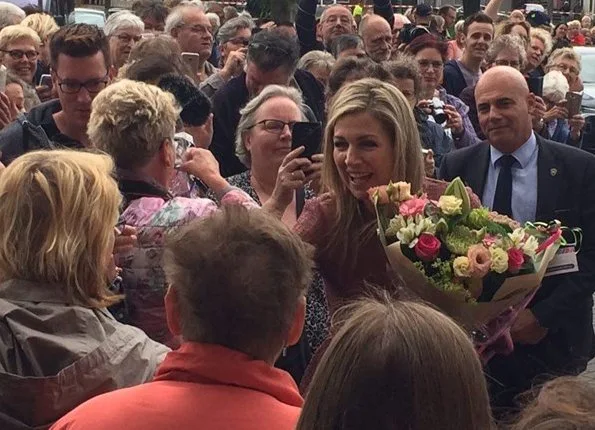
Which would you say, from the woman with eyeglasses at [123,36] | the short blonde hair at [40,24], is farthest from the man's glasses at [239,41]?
the short blonde hair at [40,24]

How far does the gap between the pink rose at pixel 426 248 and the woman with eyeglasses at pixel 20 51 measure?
5551mm

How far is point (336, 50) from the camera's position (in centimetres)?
966

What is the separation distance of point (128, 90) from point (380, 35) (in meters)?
5.68

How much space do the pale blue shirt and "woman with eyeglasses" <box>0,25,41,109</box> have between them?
452 centimetres

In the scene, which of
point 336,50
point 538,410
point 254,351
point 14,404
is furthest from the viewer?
point 336,50

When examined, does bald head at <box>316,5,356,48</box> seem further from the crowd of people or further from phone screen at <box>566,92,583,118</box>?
the crowd of people

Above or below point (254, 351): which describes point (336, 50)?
below

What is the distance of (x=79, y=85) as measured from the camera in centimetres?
Answer: 566

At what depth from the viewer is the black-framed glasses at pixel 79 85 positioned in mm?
5664

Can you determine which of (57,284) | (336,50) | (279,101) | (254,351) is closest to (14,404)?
(57,284)

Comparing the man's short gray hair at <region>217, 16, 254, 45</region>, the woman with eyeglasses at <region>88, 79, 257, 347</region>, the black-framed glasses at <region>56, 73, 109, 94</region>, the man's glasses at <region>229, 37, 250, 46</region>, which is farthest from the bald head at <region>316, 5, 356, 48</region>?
the woman with eyeglasses at <region>88, 79, 257, 347</region>

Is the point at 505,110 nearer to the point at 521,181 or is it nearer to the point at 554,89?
the point at 521,181

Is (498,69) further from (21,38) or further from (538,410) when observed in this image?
(21,38)

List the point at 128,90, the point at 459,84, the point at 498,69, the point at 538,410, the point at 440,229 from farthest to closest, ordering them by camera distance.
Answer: the point at 459,84, the point at 498,69, the point at 128,90, the point at 440,229, the point at 538,410
